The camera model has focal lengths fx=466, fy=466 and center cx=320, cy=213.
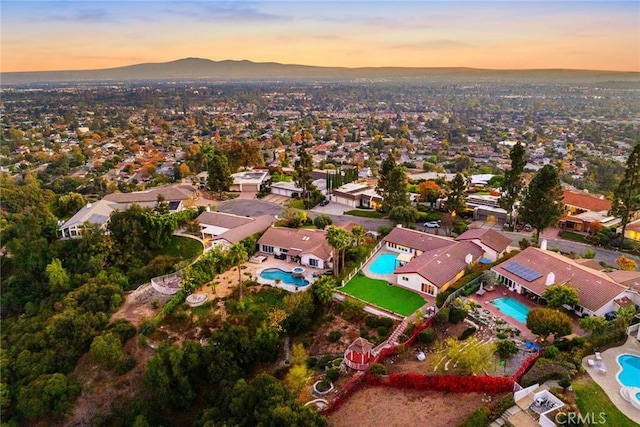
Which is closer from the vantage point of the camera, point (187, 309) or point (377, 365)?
point (377, 365)

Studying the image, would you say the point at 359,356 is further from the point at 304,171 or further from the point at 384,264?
the point at 304,171

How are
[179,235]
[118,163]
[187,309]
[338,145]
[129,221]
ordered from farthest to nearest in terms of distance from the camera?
[338,145] < [118,163] < [179,235] < [129,221] < [187,309]

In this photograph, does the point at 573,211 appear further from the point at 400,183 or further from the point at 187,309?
the point at 187,309

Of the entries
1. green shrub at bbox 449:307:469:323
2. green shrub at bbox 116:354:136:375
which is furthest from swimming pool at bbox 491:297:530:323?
green shrub at bbox 116:354:136:375

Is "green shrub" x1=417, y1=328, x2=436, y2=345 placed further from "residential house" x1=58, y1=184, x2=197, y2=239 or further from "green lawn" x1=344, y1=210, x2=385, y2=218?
"residential house" x1=58, y1=184, x2=197, y2=239

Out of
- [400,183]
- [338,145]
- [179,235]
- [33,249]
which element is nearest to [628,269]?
[400,183]

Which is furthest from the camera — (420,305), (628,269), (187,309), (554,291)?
(628,269)

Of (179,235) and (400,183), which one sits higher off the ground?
(400,183)
